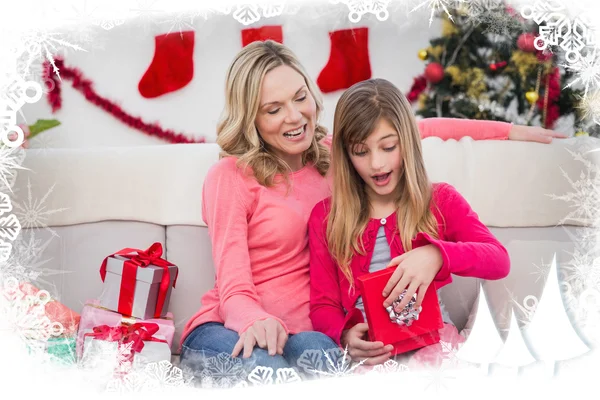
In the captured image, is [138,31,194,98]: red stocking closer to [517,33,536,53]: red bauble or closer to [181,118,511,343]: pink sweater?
[181,118,511,343]: pink sweater

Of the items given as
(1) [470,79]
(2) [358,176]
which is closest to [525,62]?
(1) [470,79]

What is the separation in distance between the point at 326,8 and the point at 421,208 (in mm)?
1152

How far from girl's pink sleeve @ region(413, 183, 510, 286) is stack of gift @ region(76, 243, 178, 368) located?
23.8 inches

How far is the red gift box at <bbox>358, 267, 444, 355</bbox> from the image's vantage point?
3.82 ft

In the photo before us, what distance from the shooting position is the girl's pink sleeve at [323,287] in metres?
1.29

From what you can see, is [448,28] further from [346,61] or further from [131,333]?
[131,333]

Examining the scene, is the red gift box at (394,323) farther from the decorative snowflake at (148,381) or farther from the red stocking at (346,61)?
the red stocking at (346,61)

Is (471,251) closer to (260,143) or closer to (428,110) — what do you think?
(260,143)

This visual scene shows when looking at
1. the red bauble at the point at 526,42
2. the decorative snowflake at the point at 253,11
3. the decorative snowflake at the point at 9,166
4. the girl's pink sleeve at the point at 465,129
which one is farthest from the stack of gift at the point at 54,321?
the red bauble at the point at 526,42

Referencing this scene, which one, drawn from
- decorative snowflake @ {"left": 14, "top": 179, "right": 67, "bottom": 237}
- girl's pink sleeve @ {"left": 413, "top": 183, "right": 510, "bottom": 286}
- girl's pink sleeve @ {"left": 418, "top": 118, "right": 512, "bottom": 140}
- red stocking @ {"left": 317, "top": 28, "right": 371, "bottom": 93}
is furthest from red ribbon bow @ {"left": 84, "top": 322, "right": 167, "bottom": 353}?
red stocking @ {"left": 317, "top": 28, "right": 371, "bottom": 93}

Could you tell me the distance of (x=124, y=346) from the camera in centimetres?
131

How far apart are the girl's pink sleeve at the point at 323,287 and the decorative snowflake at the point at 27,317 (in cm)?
56

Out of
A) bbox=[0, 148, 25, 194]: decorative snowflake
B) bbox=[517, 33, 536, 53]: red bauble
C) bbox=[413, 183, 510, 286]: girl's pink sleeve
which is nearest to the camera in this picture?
bbox=[413, 183, 510, 286]: girl's pink sleeve

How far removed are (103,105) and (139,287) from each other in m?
1.03
